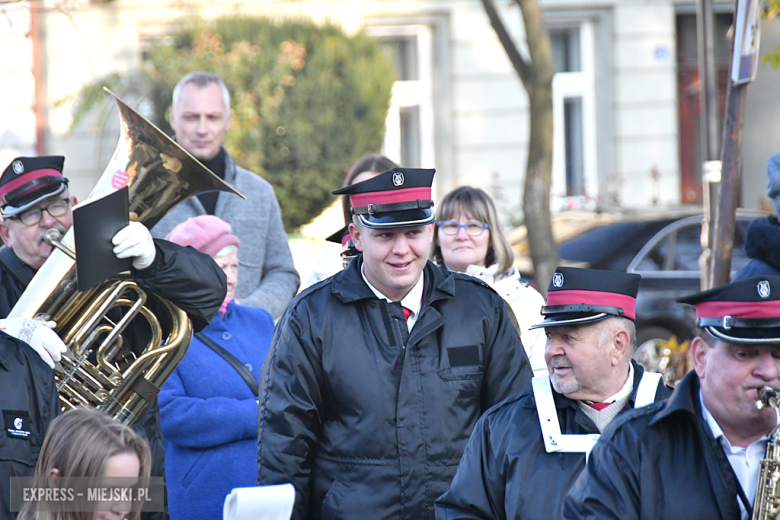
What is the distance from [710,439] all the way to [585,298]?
2.31 feet

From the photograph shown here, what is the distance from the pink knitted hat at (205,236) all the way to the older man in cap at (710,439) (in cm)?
235

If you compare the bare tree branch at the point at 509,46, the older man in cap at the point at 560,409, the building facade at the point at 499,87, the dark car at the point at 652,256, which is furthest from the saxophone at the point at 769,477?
the building facade at the point at 499,87

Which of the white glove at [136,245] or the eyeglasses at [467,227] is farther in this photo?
the eyeglasses at [467,227]

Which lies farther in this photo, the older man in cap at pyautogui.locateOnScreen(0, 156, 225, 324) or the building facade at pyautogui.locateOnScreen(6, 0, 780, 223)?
the building facade at pyautogui.locateOnScreen(6, 0, 780, 223)

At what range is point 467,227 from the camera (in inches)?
182

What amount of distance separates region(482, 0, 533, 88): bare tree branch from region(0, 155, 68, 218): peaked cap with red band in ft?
14.6

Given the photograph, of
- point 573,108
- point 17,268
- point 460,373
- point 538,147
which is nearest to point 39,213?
point 17,268

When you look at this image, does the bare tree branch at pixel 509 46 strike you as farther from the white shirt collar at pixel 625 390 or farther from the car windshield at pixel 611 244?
the white shirt collar at pixel 625 390

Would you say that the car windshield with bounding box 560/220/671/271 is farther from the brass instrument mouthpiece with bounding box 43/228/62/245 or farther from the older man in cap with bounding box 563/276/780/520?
the older man in cap with bounding box 563/276/780/520

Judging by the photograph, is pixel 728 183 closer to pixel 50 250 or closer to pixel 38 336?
pixel 50 250

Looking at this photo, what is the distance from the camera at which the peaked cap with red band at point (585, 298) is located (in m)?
2.94

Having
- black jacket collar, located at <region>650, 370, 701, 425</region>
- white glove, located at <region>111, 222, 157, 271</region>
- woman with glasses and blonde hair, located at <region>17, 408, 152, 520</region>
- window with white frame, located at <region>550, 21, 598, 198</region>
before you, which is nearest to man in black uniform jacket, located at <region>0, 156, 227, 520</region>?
white glove, located at <region>111, 222, 157, 271</region>

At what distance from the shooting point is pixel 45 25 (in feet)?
42.2

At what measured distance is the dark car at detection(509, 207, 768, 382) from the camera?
8609 millimetres
